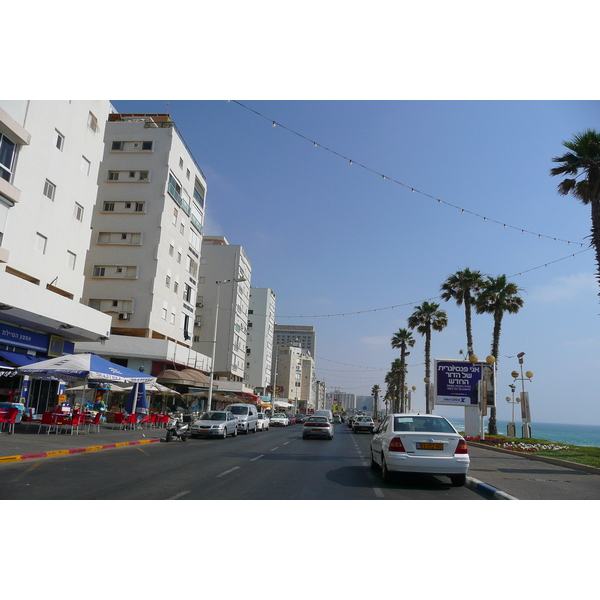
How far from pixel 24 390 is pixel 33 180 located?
1144 cm

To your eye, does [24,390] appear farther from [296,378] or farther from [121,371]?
[296,378]

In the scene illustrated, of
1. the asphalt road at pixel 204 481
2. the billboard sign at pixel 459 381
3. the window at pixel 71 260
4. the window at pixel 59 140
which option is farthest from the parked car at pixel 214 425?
the window at pixel 59 140

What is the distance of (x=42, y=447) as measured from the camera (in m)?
16.1

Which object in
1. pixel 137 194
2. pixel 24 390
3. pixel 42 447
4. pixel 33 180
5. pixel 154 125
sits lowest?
pixel 42 447

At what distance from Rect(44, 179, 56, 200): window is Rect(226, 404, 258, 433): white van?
1744 cm

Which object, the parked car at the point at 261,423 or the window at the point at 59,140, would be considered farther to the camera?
the parked car at the point at 261,423

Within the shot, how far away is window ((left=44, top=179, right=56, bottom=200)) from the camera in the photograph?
27.2 metres

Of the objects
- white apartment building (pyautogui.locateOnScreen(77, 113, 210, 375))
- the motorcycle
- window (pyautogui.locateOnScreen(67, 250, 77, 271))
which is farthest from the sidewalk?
white apartment building (pyautogui.locateOnScreen(77, 113, 210, 375))

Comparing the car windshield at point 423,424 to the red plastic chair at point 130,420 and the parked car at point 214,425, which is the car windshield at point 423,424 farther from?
the red plastic chair at point 130,420

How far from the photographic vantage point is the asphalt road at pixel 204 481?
29.5ft

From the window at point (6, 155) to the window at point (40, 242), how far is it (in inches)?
164

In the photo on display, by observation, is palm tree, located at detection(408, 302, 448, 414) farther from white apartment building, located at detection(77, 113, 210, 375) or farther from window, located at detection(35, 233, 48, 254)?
window, located at detection(35, 233, 48, 254)

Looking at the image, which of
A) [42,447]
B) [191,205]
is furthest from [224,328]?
[42,447]

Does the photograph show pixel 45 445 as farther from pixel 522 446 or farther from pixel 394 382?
pixel 394 382
